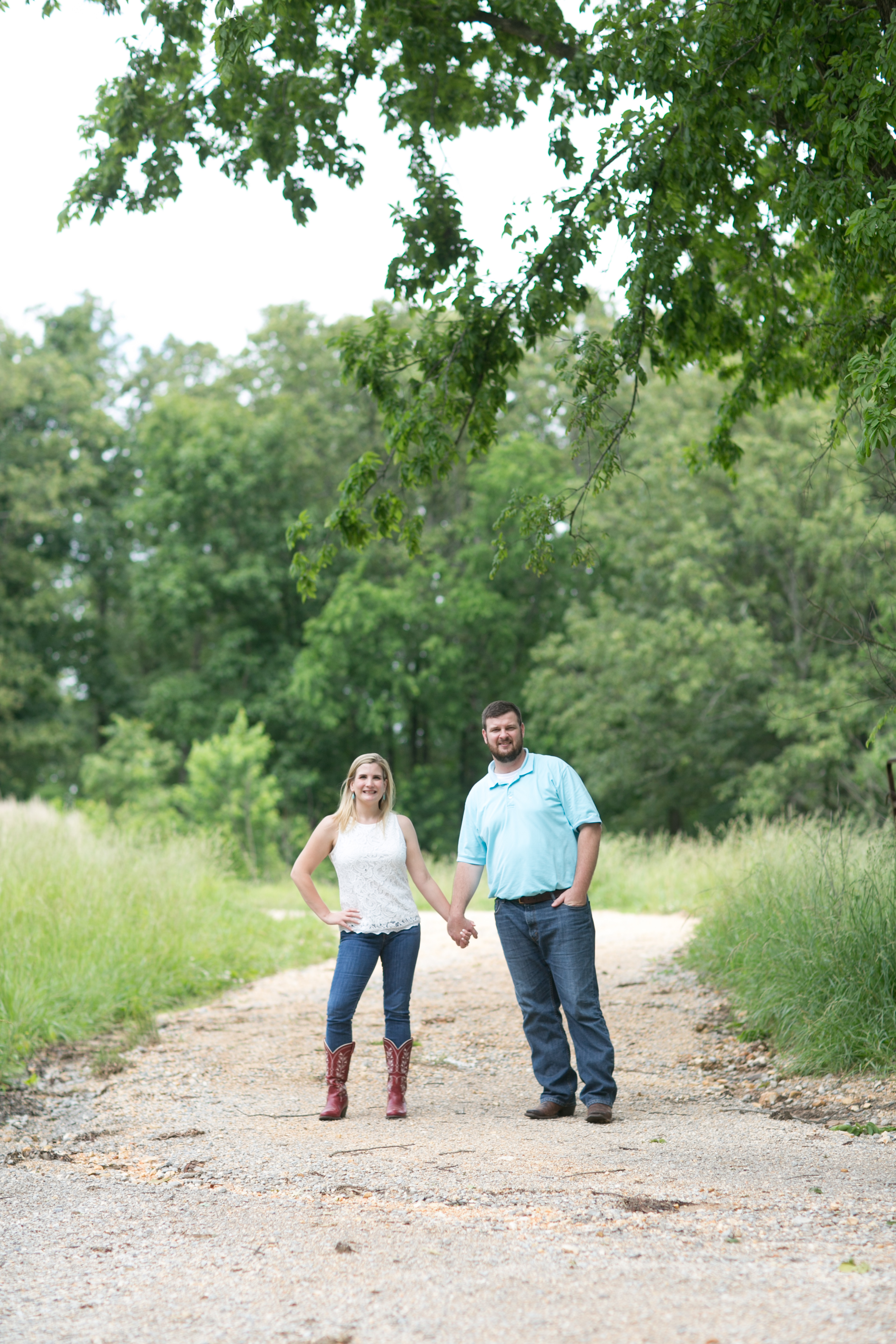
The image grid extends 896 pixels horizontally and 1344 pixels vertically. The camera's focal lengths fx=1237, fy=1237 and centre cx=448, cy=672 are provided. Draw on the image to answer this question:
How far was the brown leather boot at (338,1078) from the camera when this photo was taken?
5980 mm

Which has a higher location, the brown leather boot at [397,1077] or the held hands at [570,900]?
the held hands at [570,900]

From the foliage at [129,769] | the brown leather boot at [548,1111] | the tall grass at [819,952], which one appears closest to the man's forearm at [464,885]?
the brown leather boot at [548,1111]

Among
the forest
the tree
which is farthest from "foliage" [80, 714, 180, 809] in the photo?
the tree

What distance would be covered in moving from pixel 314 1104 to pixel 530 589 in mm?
27709

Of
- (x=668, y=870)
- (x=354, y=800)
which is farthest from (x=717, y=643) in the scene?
(x=354, y=800)

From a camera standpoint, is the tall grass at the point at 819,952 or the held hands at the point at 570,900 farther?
the tall grass at the point at 819,952

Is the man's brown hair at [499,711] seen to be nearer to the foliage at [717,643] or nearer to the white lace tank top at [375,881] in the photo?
the white lace tank top at [375,881]

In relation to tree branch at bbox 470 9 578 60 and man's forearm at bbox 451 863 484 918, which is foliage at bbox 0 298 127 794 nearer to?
tree branch at bbox 470 9 578 60

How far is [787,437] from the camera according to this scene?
87.4 feet

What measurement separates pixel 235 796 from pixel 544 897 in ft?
52.0

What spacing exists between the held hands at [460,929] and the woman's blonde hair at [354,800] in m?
0.60

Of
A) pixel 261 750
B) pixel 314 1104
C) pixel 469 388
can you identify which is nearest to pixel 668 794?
pixel 261 750

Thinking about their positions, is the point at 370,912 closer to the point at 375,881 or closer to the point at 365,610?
the point at 375,881

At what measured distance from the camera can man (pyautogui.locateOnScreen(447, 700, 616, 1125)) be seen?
19.3 feet
